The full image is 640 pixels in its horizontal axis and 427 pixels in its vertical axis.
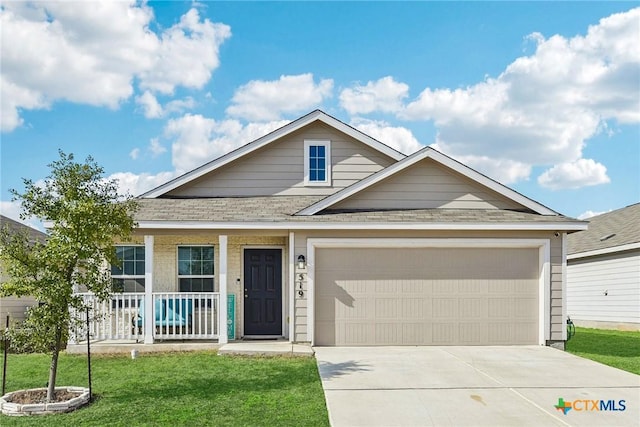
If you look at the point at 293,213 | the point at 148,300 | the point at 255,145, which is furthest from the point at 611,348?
the point at 148,300

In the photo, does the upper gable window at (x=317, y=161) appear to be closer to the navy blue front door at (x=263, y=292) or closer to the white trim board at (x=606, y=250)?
the navy blue front door at (x=263, y=292)

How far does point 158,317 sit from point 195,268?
1411 mm

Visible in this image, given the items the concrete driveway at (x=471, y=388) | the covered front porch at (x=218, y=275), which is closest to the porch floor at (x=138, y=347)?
the covered front porch at (x=218, y=275)

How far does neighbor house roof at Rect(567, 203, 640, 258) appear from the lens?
17.4m

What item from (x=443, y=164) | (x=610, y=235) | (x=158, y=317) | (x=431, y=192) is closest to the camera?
(x=158, y=317)

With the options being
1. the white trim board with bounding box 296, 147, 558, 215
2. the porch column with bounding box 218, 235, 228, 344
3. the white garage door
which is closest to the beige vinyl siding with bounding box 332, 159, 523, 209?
the white trim board with bounding box 296, 147, 558, 215

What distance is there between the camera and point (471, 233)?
11.2 metres

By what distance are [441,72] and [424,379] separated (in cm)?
943

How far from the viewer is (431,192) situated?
11.8 m

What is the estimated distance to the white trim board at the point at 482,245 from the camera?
36.3ft

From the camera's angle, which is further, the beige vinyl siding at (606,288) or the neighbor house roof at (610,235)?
the neighbor house roof at (610,235)

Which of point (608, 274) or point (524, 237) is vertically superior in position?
point (524, 237)

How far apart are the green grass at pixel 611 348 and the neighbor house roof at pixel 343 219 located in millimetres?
2623

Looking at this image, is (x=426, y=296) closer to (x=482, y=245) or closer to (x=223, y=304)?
(x=482, y=245)
